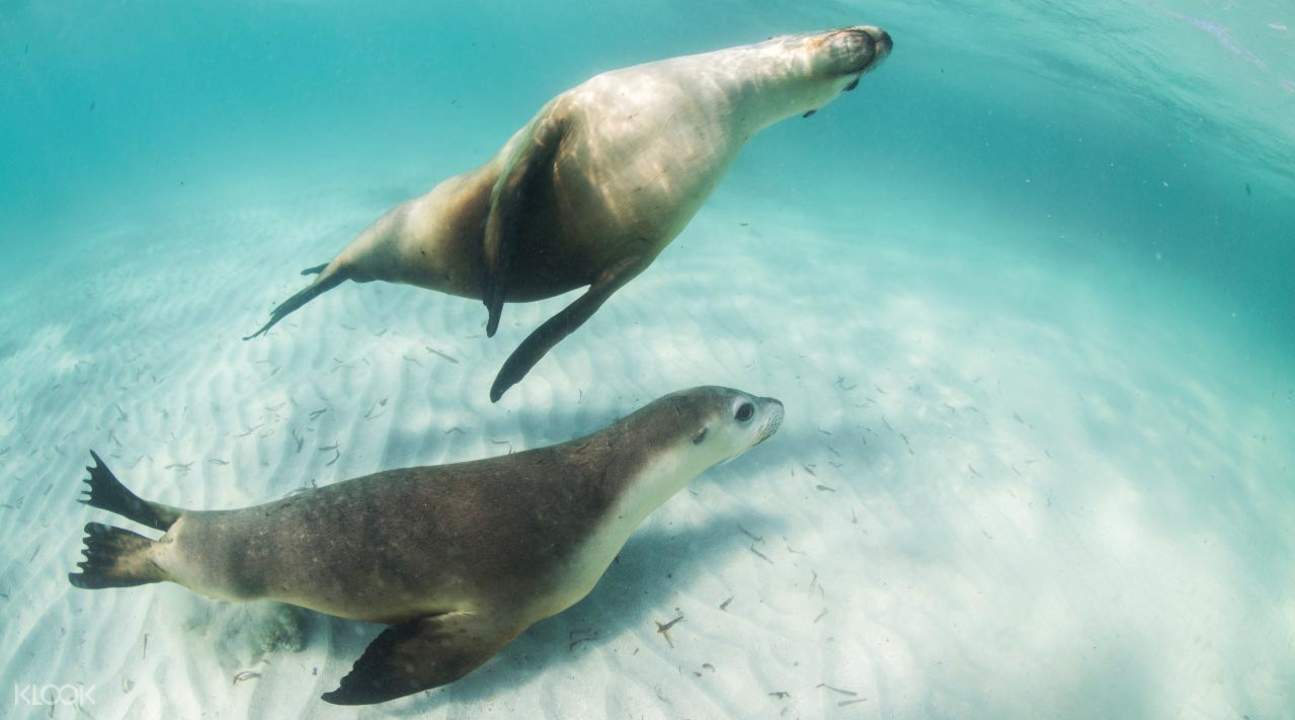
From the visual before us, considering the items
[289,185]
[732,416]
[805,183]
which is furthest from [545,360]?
[805,183]

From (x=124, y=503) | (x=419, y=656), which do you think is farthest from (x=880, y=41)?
(x=124, y=503)

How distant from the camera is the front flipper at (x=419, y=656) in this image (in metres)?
1.96

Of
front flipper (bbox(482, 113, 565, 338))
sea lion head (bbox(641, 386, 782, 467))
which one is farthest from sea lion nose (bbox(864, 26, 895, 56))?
sea lion head (bbox(641, 386, 782, 467))

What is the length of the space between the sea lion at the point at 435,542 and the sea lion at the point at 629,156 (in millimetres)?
489

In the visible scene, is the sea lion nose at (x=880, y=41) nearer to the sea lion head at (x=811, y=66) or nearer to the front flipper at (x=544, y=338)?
the sea lion head at (x=811, y=66)

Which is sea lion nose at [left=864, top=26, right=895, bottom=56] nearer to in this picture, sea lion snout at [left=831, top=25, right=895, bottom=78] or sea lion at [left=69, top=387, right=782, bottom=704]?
sea lion snout at [left=831, top=25, right=895, bottom=78]

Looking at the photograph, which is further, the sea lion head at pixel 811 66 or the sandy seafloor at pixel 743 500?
the sandy seafloor at pixel 743 500

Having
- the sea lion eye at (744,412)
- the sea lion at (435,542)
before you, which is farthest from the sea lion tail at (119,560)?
the sea lion eye at (744,412)

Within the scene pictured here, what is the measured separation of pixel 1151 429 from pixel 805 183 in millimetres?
19157

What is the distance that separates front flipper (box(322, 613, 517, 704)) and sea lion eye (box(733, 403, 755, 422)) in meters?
1.27

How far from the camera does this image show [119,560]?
2535mm

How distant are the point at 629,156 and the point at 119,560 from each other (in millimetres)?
2690

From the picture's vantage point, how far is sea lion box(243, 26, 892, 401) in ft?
7.05

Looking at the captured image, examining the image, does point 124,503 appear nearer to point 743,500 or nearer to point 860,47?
point 743,500
